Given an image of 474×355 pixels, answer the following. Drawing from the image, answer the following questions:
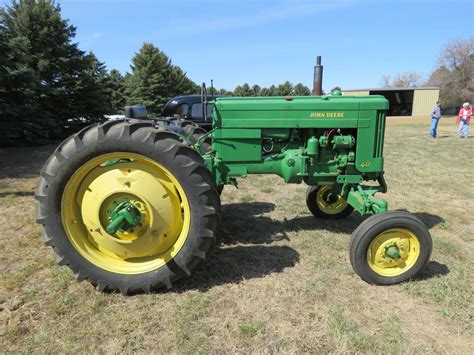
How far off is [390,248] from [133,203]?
2.14 meters

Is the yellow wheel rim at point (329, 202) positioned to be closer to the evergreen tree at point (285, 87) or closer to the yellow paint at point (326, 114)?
the yellow paint at point (326, 114)

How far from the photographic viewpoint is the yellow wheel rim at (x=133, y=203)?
2629 millimetres

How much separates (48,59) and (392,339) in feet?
43.4

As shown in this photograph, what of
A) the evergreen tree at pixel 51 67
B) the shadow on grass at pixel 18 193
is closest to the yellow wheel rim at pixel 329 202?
the shadow on grass at pixel 18 193

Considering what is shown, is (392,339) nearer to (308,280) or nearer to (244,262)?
(308,280)

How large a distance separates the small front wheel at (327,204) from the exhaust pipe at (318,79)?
1254 millimetres

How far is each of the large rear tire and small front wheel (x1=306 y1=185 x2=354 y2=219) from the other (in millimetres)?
2018

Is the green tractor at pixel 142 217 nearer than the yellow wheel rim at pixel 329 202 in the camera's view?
Yes

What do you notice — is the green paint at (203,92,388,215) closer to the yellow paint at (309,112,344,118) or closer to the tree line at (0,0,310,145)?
the yellow paint at (309,112,344,118)

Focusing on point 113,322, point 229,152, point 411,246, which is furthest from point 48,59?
point 411,246

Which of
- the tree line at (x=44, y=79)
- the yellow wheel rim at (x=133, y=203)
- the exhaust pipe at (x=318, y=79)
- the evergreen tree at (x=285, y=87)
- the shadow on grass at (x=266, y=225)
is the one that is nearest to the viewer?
the yellow wheel rim at (x=133, y=203)

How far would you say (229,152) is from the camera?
3475mm

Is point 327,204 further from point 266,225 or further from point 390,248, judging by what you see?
point 390,248

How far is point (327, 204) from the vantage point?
4367 mm
